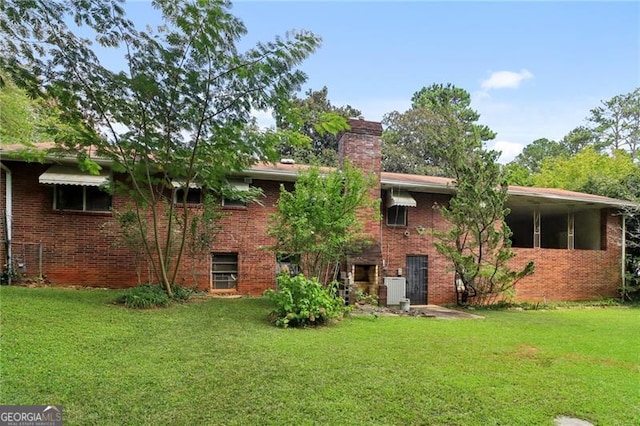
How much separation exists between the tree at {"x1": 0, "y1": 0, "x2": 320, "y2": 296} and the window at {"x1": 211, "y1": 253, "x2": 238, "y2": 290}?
2820mm

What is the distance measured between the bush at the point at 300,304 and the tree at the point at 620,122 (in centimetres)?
3593

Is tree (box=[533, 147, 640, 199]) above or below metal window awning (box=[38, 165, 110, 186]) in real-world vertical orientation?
above

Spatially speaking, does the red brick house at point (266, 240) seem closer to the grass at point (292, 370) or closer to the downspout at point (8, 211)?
the downspout at point (8, 211)

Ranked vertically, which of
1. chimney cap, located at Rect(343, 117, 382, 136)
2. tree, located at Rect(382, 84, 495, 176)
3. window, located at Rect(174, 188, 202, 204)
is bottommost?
window, located at Rect(174, 188, 202, 204)

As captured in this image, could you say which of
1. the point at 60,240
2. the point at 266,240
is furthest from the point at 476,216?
the point at 60,240

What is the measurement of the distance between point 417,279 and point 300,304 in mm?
7278

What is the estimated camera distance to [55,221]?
10.9 m

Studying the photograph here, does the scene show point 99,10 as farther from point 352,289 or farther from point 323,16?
point 352,289

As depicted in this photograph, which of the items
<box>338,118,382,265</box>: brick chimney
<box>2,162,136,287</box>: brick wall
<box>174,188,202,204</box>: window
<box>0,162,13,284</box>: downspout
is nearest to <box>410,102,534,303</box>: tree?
<box>338,118,382,265</box>: brick chimney

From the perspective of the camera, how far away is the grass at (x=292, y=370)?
3.78 meters

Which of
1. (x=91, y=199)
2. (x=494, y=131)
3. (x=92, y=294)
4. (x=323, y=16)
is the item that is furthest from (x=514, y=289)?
(x=494, y=131)

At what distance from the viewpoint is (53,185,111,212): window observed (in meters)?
11.0

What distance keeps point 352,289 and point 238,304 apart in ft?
10.8

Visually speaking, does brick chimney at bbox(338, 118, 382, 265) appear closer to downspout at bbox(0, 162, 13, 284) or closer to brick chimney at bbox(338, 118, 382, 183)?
brick chimney at bbox(338, 118, 382, 183)
